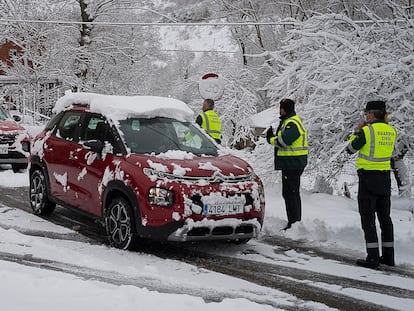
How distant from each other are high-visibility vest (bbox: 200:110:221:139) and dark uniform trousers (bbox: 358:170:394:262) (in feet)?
14.2

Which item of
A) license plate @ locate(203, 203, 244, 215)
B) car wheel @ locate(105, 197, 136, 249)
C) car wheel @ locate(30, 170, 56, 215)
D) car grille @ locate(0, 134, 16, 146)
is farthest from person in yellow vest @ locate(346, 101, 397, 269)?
car grille @ locate(0, 134, 16, 146)

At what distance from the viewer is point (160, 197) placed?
6688 mm

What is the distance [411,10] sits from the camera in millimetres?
12695

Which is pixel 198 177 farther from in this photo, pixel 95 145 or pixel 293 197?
pixel 293 197

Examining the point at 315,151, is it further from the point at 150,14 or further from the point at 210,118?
the point at 150,14

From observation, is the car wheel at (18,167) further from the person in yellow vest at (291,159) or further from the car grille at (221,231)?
the car grille at (221,231)

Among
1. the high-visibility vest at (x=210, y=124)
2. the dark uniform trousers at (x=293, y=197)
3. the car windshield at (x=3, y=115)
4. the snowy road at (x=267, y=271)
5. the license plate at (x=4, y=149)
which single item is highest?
the car windshield at (x=3, y=115)

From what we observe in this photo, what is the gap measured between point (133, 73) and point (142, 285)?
102ft

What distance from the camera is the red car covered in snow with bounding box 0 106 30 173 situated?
14055 millimetres

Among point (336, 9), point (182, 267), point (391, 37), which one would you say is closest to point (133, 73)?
point (336, 9)

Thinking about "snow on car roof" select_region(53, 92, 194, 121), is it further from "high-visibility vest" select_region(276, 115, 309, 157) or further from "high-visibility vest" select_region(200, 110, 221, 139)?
"high-visibility vest" select_region(200, 110, 221, 139)

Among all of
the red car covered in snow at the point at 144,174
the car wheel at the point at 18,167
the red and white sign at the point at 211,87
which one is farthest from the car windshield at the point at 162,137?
the car wheel at the point at 18,167

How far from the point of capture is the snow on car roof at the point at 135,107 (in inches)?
311

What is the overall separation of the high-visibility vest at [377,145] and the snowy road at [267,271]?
47.1 inches
